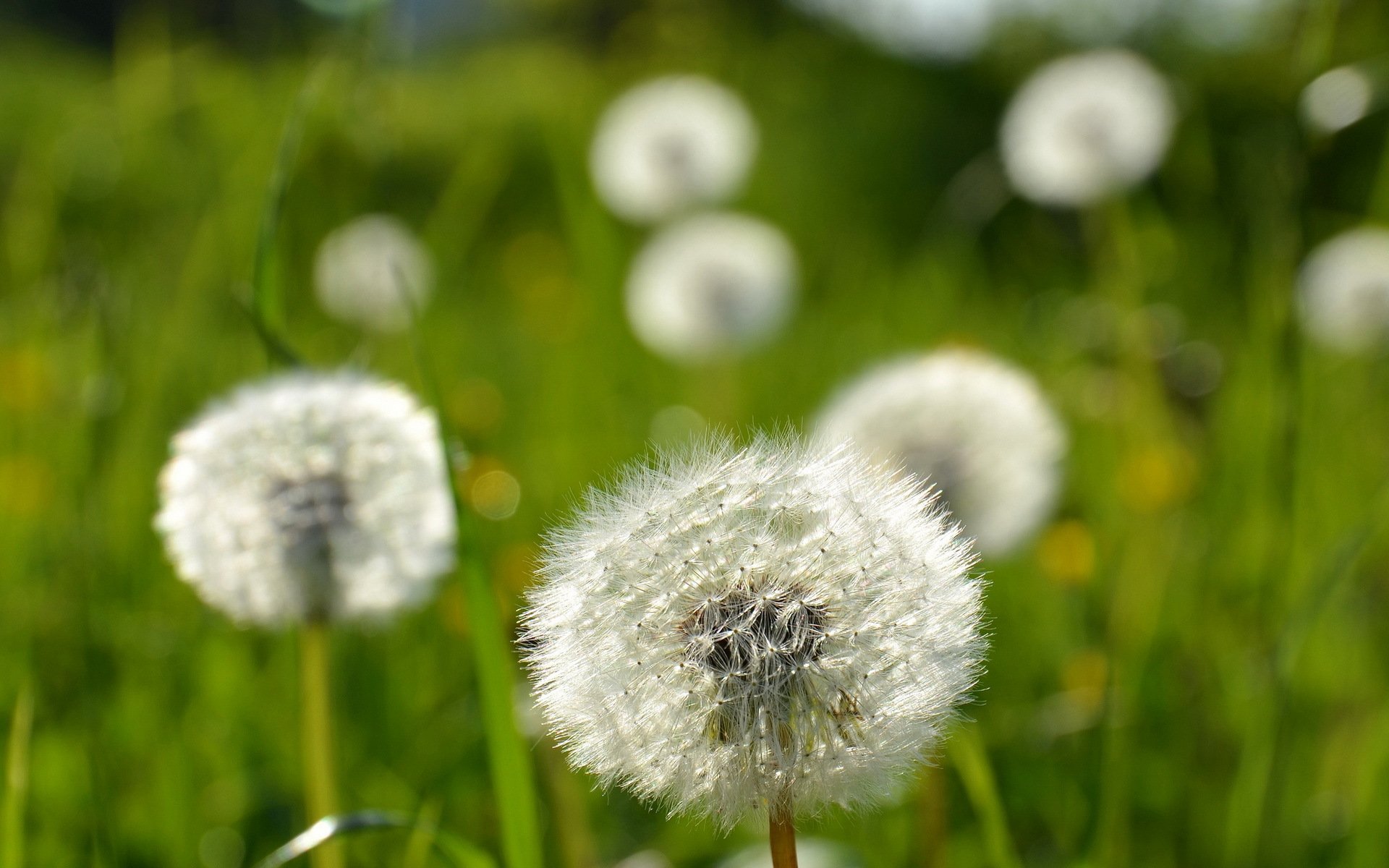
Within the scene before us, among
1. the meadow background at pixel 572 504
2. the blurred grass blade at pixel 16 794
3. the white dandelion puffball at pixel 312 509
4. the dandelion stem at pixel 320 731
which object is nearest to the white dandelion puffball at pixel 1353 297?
the meadow background at pixel 572 504

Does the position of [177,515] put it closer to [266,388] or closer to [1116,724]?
[266,388]

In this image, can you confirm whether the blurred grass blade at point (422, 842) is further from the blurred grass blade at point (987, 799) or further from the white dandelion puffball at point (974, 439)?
Answer: the white dandelion puffball at point (974, 439)

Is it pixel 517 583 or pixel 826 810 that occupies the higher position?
pixel 517 583

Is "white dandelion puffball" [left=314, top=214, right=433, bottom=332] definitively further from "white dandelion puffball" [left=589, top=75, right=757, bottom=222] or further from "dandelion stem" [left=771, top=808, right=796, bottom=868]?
"dandelion stem" [left=771, top=808, right=796, bottom=868]

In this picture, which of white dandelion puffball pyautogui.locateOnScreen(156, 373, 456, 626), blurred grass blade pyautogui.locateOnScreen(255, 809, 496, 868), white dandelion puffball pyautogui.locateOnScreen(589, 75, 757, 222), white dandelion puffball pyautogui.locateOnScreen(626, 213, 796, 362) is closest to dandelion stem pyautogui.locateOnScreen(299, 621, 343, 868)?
white dandelion puffball pyautogui.locateOnScreen(156, 373, 456, 626)

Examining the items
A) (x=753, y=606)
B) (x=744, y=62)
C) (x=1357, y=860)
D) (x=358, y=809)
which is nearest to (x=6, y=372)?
(x=358, y=809)

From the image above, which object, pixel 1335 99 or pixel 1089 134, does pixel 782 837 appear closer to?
pixel 1335 99
